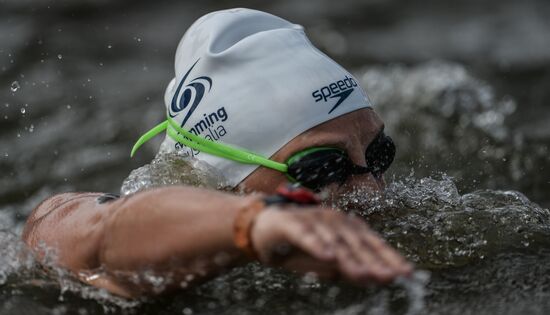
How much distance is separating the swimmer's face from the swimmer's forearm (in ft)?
2.18

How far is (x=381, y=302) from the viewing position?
9.08 feet

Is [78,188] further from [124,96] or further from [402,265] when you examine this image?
[402,265]

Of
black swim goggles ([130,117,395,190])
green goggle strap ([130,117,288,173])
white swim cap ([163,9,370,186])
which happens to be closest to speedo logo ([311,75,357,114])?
white swim cap ([163,9,370,186])

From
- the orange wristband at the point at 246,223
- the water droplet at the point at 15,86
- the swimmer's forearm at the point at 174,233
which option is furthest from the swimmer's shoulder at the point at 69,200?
the water droplet at the point at 15,86

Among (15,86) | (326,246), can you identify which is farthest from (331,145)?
(15,86)

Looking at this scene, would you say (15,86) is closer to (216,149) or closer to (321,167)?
(216,149)

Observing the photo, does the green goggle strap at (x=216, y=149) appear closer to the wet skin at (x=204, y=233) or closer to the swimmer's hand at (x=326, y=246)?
the wet skin at (x=204, y=233)

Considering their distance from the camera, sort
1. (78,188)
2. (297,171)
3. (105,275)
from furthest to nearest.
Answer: (78,188), (297,171), (105,275)

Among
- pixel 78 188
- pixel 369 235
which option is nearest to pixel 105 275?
pixel 369 235

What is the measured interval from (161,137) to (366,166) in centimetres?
373

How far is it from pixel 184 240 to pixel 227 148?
0.96 metres

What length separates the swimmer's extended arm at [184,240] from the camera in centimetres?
192

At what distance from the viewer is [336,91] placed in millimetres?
3312

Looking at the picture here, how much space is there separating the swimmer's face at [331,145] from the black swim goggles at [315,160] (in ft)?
0.07
